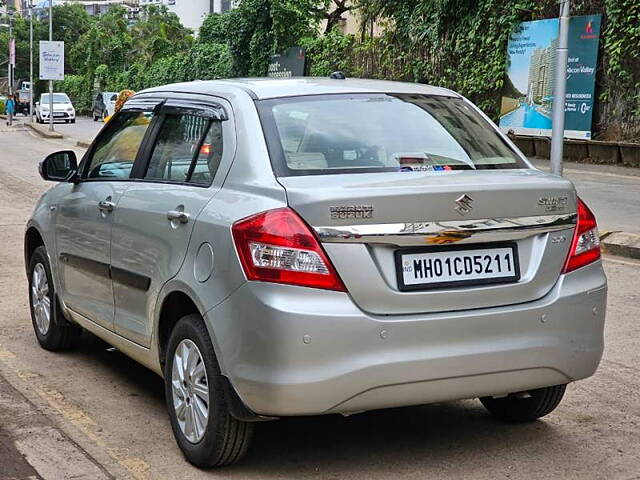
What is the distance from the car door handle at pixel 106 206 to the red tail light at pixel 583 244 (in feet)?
7.50

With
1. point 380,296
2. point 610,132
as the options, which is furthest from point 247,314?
point 610,132

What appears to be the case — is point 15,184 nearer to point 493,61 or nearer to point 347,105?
point 493,61

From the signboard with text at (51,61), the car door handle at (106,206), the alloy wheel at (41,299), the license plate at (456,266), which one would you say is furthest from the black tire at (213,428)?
the signboard with text at (51,61)

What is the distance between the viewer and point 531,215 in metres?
4.44

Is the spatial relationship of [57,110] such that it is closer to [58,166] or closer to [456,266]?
[58,166]

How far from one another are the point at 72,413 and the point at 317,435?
49.7 inches

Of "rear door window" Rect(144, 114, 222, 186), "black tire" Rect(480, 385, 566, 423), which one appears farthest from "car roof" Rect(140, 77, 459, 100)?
"black tire" Rect(480, 385, 566, 423)

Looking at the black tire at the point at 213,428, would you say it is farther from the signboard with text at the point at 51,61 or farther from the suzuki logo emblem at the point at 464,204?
the signboard with text at the point at 51,61

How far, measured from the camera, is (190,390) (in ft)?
15.1

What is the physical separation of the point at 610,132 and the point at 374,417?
56.2 ft

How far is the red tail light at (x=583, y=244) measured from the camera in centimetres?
458

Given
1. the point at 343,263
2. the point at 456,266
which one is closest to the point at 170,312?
the point at 343,263

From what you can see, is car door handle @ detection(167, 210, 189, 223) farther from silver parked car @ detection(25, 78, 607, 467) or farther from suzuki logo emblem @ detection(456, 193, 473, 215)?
suzuki logo emblem @ detection(456, 193, 473, 215)

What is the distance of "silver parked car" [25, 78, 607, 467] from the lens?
13.5 ft
